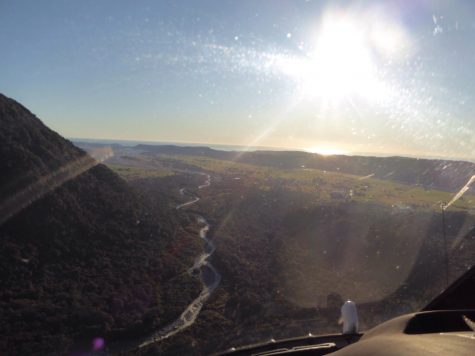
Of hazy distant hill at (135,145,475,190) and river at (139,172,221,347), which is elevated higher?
hazy distant hill at (135,145,475,190)

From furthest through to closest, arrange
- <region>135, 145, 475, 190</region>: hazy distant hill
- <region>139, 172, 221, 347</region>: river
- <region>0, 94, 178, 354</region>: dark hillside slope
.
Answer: <region>135, 145, 475, 190</region>: hazy distant hill, <region>0, 94, 178, 354</region>: dark hillside slope, <region>139, 172, 221, 347</region>: river

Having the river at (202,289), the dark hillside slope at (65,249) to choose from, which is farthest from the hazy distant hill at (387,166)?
the dark hillside slope at (65,249)

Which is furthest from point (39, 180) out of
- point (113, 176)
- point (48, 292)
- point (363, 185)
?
point (363, 185)

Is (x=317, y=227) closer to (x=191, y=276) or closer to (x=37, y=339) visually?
(x=191, y=276)

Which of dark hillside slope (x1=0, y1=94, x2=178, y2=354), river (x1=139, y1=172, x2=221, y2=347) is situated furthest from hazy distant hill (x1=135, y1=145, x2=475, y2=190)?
dark hillside slope (x1=0, y1=94, x2=178, y2=354)

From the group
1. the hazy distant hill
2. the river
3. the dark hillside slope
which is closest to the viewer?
the river

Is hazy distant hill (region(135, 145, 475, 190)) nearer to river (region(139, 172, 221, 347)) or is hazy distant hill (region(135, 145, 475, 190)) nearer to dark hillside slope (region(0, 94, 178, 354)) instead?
river (region(139, 172, 221, 347))

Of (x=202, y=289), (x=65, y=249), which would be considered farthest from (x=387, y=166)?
(x=65, y=249)
